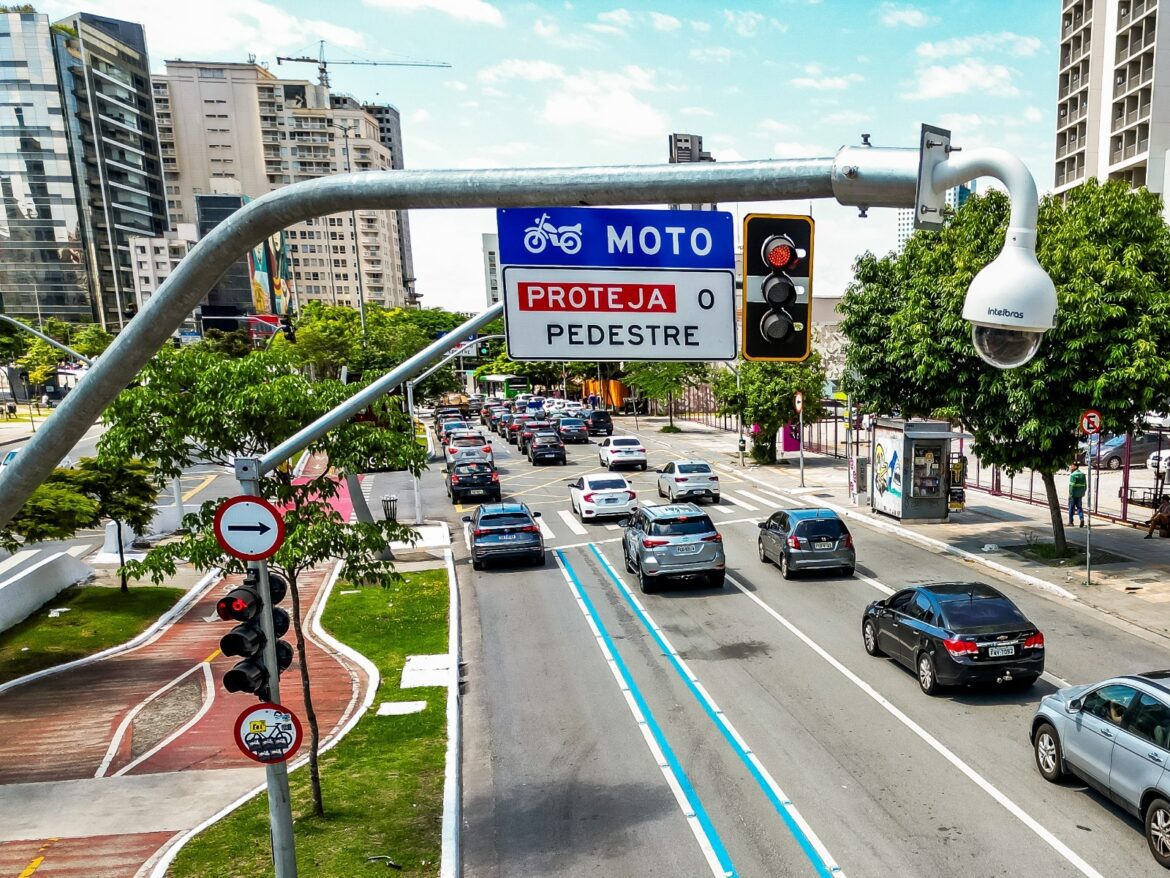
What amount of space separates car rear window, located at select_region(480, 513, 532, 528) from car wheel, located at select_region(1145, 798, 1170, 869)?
1606cm

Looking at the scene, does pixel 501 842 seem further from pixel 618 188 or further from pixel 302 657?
pixel 618 188

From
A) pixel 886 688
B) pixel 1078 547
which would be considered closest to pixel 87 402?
pixel 886 688

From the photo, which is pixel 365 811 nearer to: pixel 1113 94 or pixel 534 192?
pixel 534 192

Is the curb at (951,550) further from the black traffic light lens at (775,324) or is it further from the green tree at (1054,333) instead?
the black traffic light lens at (775,324)

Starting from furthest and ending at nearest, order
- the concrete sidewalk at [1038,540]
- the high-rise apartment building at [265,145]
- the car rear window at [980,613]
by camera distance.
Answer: the high-rise apartment building at [265,145]
the concrete sidewalk at [1038,540]
the car rear window at [980,613]

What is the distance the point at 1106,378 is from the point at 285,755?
17.6m

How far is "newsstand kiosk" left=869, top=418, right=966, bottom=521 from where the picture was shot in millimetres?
25562

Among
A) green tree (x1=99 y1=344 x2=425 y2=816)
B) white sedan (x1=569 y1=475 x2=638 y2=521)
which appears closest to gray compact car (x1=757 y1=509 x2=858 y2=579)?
white sedan (x1=569 y1=475 x2=638 y2=521)

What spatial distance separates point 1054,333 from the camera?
58.6 feet

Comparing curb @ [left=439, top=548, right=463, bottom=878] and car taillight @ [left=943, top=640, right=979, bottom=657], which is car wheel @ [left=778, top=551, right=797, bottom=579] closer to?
car taillight @ [left=943, top=640, right=979, bottom=657]

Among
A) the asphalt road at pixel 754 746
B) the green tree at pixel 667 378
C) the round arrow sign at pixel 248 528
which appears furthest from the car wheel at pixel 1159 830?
the green tree at pixel 667 378

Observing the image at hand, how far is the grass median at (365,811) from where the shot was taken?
336 inches

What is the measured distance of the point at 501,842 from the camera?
898cm

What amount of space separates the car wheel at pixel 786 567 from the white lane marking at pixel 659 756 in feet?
16.5
